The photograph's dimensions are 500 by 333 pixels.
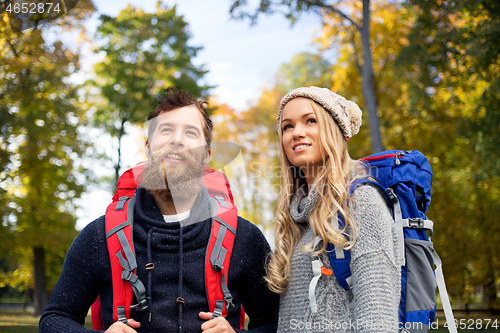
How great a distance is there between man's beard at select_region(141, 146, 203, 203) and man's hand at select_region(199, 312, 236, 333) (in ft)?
2.57

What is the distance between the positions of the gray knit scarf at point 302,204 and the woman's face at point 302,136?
19cm

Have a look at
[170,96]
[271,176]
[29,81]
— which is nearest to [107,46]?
[29,81]

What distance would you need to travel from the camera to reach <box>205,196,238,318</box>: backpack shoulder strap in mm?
2311

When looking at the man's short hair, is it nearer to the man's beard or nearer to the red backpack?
the man's beard

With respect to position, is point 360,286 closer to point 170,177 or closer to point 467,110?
point 170,177

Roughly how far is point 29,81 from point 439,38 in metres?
11.1

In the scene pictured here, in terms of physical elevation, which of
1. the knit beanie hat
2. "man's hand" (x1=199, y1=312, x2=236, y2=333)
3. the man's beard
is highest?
the knit beanie hat

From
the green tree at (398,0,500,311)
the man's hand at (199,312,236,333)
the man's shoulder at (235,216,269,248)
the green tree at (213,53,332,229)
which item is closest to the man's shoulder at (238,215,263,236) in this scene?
the man's shoulder at (235,216,269,248)

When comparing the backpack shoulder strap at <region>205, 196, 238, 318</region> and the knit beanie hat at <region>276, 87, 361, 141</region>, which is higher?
the knit beanie hat at <region>276, 87, 361, 141</region>

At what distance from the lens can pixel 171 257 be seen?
7.86 ft

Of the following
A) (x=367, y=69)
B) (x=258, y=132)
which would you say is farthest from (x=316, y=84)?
(x=258, y=132)

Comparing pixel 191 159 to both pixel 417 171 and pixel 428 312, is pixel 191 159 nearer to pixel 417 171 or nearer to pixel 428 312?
pixel 417 171

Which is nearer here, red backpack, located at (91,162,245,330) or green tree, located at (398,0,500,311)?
red backpack, located at (91,162,245,330)

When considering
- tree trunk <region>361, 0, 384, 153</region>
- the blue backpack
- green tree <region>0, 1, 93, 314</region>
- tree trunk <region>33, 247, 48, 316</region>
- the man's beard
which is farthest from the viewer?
tree trunk <region>33, 247, 48, 316</region>
